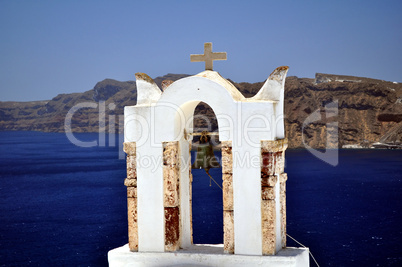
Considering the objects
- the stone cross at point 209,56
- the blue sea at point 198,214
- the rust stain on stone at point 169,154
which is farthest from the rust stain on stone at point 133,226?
the blue sea at point 198,214

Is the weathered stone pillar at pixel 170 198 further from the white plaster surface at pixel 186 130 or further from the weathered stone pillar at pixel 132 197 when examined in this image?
the weathered stone pillar at pixel 132 197

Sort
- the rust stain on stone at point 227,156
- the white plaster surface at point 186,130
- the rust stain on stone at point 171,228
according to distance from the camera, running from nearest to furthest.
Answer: the white plaster surface at point 186,130
the rust stain on stone at point 227,156
the rust stain on stone at point 171,228

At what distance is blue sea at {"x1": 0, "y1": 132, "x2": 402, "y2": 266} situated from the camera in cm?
3759

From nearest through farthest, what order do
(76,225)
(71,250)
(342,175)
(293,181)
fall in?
1. (71,250)
2. (76,225)
3. (293,181)
4. (342,175)

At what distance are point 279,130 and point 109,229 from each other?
37203 mm

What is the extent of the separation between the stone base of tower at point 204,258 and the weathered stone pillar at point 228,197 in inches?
7.5

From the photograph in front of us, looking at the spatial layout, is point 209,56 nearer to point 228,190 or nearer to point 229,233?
point 228,190

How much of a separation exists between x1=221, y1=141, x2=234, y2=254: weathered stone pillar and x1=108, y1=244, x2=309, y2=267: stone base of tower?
19cm

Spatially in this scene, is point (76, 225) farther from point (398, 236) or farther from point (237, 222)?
point (237, 222)

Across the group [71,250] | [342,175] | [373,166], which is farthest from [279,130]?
[373,166]

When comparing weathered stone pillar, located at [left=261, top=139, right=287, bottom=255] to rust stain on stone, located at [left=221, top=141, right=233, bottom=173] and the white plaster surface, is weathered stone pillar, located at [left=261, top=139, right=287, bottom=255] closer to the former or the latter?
the white plaster surface

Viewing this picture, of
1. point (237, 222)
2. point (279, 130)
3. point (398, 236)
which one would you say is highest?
point (279, 130)

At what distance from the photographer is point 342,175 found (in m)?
76.2

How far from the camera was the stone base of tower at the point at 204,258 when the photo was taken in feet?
24.1
